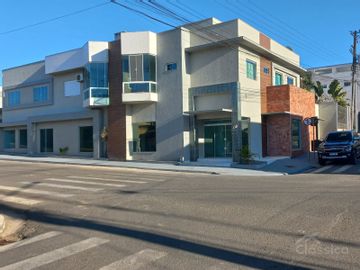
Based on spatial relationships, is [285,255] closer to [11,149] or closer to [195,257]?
[195,257]

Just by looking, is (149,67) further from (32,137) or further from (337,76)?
(337,76)

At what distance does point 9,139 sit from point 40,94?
7413mm

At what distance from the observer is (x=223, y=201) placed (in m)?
10.1

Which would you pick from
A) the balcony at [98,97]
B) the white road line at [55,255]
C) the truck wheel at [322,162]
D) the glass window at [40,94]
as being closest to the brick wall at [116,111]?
the balcony at [98,97]

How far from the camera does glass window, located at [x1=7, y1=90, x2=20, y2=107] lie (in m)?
38.9

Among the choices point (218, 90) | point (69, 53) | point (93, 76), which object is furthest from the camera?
point (69, 53)

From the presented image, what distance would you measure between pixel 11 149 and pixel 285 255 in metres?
39.0

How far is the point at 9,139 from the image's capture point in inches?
1594

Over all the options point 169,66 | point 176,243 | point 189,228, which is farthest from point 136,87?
point 176,243

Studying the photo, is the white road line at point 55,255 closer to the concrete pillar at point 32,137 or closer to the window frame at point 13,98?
the concrete pillar at point 32,137

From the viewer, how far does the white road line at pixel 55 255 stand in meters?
5.60

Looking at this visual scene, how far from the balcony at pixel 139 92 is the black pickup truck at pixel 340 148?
11.4 m

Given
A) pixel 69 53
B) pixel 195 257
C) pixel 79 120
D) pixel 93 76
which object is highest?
pixel 69 53

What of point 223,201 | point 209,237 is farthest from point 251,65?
point 209,237
